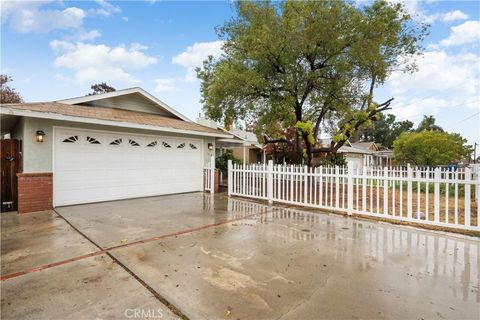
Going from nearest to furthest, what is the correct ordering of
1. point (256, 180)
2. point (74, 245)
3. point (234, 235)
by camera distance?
point (74, 245) → point (234, 235) → point (256, 180)

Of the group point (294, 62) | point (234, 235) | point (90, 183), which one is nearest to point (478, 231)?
point (234, 235)

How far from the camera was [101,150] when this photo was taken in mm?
8062

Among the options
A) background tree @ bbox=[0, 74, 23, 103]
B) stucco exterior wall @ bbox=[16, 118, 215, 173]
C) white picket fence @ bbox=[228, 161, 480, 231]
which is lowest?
white picket fence @ bbox=[228, 161, 480, 231]

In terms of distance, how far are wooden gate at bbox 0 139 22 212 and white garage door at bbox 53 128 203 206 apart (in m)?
1.18

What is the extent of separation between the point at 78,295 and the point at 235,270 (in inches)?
70.9

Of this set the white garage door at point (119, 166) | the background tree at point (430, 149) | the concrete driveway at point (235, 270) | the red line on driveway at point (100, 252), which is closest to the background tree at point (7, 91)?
the white garage door at point (119, 166)

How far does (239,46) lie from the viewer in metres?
10.1

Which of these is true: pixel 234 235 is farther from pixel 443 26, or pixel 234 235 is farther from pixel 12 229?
pixel 443 26

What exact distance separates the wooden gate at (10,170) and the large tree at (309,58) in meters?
6.73

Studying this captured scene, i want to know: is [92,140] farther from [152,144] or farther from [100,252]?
[100,252]

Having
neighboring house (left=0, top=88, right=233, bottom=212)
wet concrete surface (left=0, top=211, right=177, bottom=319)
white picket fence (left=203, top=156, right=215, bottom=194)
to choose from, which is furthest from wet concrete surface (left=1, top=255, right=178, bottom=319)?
white picket fence (left=203, top=156, right=215, bottom=194)

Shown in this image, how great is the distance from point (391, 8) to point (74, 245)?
12.3 meters

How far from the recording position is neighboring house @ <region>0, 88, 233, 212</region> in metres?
6.77

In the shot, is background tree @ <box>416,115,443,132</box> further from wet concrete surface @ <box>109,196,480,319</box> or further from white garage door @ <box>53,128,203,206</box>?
wet concrete surface @ <box>109,196,480,319</box>
